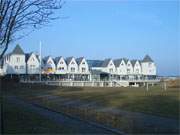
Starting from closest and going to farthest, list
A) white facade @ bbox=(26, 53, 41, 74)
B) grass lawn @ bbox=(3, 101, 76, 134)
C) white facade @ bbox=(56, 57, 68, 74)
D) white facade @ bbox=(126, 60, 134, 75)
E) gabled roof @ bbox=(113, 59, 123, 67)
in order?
grass lawn @ bbox=(3, 101, 76, 134) → white facade @ bbox=(26, 53, 41, 74) → white facade @ bbox=(56, 57, 68, 74) → gabled roof @ bbox=(113, 59, 123, 67) → white facade @ bbox=(126, 60, 134, 75)

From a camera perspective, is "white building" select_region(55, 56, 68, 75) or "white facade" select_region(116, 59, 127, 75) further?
"white facade" select_region(116, 59, 127, 75)

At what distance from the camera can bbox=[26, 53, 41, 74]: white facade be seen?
104000mm

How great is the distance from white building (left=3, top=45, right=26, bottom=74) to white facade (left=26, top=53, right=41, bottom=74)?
1360 mm

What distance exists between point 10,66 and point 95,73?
31.6m

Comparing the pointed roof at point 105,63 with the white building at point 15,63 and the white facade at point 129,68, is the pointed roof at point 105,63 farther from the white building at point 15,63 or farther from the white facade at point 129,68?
the white building at point 15,63

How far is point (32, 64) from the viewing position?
342 feet

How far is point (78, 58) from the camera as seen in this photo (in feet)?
386

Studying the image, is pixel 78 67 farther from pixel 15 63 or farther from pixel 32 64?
pixel 15 63

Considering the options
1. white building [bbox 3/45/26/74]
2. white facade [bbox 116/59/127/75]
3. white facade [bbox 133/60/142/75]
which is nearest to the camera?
white building [bbox 3/45/26/74]

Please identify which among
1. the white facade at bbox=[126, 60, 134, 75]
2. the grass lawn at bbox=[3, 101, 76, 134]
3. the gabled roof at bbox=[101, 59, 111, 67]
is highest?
the gabled roof at bbox=[101, 59, 111, 67]

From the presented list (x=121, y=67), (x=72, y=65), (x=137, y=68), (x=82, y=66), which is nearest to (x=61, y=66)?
(x=72, y=65)

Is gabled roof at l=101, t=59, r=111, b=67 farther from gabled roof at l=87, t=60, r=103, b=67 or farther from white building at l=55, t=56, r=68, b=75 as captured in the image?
white building at l=55, t=56, r=68, b=75


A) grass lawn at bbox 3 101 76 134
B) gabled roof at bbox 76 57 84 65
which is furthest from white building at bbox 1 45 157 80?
grass lawn at bbox 3 101 76 134

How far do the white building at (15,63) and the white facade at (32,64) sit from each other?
4.46 feet
